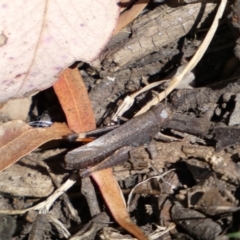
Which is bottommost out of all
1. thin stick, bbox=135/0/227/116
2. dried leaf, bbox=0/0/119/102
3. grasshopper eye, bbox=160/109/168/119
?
grasshopper eye, bbox=160/109/168/119

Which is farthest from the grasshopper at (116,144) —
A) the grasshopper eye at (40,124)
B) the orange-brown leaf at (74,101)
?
the grasshopper eye at (40,124)

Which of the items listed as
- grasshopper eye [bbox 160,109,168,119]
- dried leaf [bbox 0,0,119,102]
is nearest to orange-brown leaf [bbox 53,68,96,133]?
dried leaf [bbox 0,0,119,102]

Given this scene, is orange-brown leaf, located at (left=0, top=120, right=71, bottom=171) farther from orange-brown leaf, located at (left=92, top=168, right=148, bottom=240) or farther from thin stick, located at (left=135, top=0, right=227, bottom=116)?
thin stick, located at (left=135, top=0, right=227, bottom=116)

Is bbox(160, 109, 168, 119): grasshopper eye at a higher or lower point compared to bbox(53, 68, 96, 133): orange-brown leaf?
lower

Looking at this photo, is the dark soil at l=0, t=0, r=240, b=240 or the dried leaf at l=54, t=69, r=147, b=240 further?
the dried leaf at l=54, t=69, r=147, b=240

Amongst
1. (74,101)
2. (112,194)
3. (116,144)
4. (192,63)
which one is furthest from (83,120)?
(192,63)
